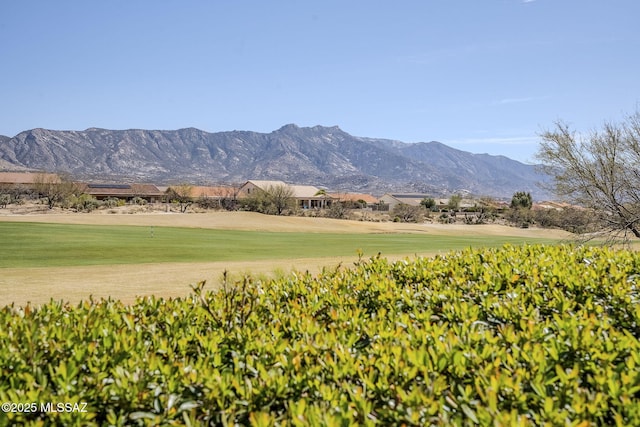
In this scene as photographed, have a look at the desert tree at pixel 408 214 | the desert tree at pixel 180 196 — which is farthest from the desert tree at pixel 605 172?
the desert tree at pixel 180 196

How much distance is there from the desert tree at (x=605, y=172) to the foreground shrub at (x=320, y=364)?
20997mm

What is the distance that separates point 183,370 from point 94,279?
1591cm

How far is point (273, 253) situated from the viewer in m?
29.3

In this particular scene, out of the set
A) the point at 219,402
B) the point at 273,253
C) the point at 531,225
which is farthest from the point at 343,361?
the point at 531,225

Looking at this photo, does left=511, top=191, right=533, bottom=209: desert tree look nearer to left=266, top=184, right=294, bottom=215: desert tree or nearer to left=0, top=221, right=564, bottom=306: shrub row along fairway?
left=266, top=184, right=294, bottom=215: desert tree

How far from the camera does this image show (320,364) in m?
3.54

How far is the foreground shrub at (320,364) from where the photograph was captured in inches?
117

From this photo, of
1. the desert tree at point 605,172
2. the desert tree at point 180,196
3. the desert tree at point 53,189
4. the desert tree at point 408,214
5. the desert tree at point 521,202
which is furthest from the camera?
the desert tree at point 180,196

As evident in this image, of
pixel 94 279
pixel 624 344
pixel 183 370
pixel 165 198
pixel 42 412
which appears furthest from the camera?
pixel 165 198

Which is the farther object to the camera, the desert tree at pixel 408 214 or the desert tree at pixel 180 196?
the desert tree at pixel 180 196

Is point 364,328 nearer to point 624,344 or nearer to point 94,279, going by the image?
point 624,344

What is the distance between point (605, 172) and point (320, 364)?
79.2 ft

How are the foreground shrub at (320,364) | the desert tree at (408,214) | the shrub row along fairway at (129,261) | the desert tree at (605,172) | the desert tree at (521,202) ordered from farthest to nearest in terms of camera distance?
the desert tree at (521,202) → the desert tree at (408,214) → the desert tree at (605,172) → the shrub row along fairway at (129,261) → the foreground shrub at (320,364)

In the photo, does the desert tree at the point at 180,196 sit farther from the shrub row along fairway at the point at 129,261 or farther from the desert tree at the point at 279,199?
the shrub row along fairway at the point at 129,261
